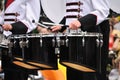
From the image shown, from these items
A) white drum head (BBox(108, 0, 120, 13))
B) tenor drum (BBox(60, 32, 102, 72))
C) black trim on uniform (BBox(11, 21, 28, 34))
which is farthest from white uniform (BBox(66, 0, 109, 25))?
black trim on uniform (BBox(11, 21, 28, 34))

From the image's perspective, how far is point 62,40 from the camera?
13.3 feet

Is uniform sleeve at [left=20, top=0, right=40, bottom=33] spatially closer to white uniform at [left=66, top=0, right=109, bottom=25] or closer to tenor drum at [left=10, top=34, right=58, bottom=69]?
tenor drum at [left=10, top=34, right=58, bottom=69]

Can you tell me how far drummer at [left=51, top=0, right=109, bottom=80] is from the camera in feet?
13.3

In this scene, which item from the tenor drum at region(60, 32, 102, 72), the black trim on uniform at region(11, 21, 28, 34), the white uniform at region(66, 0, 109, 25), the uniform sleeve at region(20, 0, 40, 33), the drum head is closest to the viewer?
the tenor drum at region(60, 32, 102, 72)

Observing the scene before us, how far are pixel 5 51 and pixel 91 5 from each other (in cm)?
111

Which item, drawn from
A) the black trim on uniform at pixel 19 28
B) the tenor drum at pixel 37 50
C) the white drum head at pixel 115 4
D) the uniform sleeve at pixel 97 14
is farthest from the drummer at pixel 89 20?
the black trim on uniform at pixel 19 28

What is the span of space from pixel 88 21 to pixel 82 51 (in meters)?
0.27

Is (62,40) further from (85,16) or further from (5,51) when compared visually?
(5,51)

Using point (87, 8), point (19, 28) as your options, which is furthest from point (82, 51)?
point (19, 28)

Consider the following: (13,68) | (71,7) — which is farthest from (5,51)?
(71,7)

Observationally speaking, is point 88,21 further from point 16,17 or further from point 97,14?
point 16,17

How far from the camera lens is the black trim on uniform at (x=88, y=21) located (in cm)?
405

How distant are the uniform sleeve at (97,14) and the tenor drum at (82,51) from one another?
132 mm

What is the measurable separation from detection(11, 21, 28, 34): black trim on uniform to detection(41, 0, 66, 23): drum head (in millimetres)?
261
